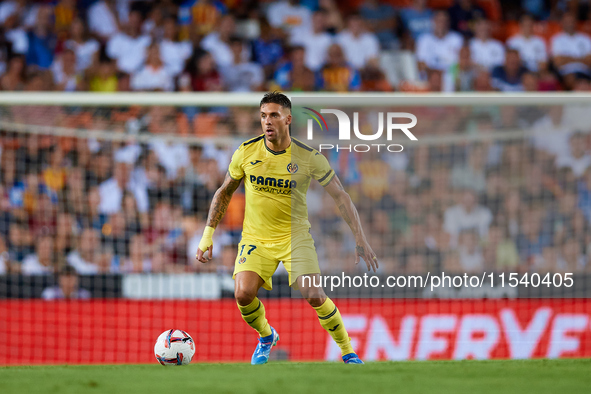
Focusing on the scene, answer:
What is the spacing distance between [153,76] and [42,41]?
2.09 m

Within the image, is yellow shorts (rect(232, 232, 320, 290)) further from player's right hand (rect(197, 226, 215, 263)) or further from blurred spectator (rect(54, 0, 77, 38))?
blurred spectator (rect(54, 0, 77, 38))

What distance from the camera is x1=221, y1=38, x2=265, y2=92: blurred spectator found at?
37.1 feet

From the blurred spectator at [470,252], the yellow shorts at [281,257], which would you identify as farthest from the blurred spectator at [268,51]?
the yellow shorts at [281,257]

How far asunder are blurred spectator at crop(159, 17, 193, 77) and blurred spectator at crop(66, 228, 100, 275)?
11.3ft

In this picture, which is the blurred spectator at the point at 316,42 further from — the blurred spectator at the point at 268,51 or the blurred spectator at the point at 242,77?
the blurred spectator at the point at 242,77

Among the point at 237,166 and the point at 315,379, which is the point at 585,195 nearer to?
the point at 237,166

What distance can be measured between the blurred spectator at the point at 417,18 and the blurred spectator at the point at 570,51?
6.99ft

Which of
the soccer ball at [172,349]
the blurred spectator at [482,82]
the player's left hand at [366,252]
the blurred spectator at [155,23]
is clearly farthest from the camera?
the blurred spectator at [155,23]

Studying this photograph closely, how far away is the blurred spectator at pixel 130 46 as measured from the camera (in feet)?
37.5

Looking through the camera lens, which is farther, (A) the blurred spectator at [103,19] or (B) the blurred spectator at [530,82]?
(A) the blurred spectator at [103,19]

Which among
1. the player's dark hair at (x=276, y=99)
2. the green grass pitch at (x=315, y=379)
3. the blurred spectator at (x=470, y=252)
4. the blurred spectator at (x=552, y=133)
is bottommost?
the green grass pitch at (x=315, y=379)

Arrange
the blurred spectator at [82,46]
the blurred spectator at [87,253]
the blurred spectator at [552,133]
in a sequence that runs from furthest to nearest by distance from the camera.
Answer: the blurred spectator at [82,46] < the blurred spectator at [87,253] < the blurred spectator at [552,133]

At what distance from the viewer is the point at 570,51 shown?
39.4 ft

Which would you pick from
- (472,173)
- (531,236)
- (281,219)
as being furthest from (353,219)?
(531,236)
